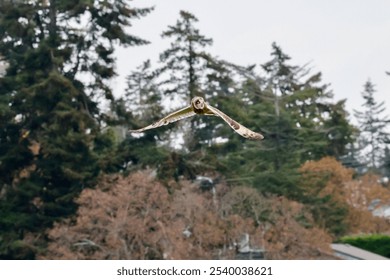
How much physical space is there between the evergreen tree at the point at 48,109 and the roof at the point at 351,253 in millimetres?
8373

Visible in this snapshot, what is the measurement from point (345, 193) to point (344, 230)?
8.66ft

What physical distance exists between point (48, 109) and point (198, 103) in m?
27.0

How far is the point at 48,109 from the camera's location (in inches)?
1310

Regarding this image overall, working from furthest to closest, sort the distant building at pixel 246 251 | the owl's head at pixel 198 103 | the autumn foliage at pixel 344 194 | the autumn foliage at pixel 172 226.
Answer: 1. the autumn foliage at pixel 344 194
2. the distant building at pixel 246 251
3. the autumn foliage at pixel 172 226
4. the owl's head at pixel 198 103

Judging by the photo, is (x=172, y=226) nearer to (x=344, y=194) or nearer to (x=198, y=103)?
(x=344, y=194)

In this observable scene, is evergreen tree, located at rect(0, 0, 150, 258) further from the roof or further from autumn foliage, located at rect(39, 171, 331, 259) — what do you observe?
the roof

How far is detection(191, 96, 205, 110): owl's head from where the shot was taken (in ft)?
22.2

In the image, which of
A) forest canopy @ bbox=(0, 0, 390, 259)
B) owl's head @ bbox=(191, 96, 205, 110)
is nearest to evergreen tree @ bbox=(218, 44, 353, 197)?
forest canopy @ bbox=(0, 0, 390, 259)

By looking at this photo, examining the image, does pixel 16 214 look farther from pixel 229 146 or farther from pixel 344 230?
pixel 344 230

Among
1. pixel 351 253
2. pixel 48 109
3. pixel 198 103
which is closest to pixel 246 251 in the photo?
pixel 351 253

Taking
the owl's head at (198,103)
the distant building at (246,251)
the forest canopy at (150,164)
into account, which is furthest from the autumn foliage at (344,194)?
the owl's head at (198,103)

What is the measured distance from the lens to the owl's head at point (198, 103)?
677cm

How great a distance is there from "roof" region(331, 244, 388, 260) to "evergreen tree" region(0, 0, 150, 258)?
8.37 meters

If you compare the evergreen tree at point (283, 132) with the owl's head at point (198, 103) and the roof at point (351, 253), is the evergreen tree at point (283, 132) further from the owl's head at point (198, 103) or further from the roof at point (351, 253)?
the owl's head at point (198, 103)
